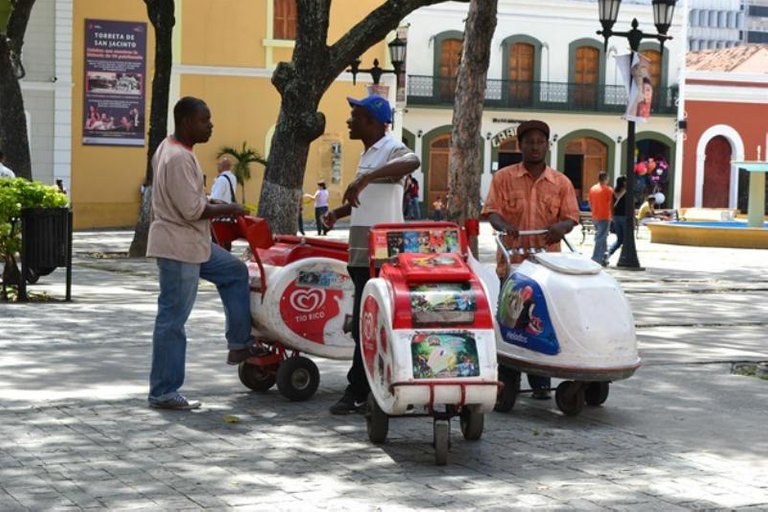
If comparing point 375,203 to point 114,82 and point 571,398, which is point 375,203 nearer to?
point 571,398

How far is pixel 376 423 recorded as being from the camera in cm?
714

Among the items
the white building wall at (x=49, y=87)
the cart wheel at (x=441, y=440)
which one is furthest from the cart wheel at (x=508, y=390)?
the white building wall at (x=49, y=87)

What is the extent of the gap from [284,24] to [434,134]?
10.2 m

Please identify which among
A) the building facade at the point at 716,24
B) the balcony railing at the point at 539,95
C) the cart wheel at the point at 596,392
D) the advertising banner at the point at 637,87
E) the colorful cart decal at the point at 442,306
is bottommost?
the cart wheel at the point at 596,392

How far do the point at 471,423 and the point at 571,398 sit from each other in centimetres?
112

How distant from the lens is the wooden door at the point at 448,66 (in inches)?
1829

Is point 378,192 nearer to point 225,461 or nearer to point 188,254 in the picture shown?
point 188,254

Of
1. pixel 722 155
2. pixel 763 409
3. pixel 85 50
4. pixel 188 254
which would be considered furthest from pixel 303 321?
pixel 722 155

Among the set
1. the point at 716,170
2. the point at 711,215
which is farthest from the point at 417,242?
the point at 716,170

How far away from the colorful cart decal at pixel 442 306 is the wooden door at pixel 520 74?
41.2m

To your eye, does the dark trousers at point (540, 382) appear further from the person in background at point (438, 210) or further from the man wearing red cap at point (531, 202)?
the person in background at point (438, 210)

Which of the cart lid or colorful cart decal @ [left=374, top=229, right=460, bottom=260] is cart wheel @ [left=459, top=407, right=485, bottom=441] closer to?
colorful cart decal @ [left=374, top=229, right=460, bottom=260]

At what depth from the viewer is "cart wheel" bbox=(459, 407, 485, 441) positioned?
23.3 feet

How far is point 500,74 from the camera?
156 feet
